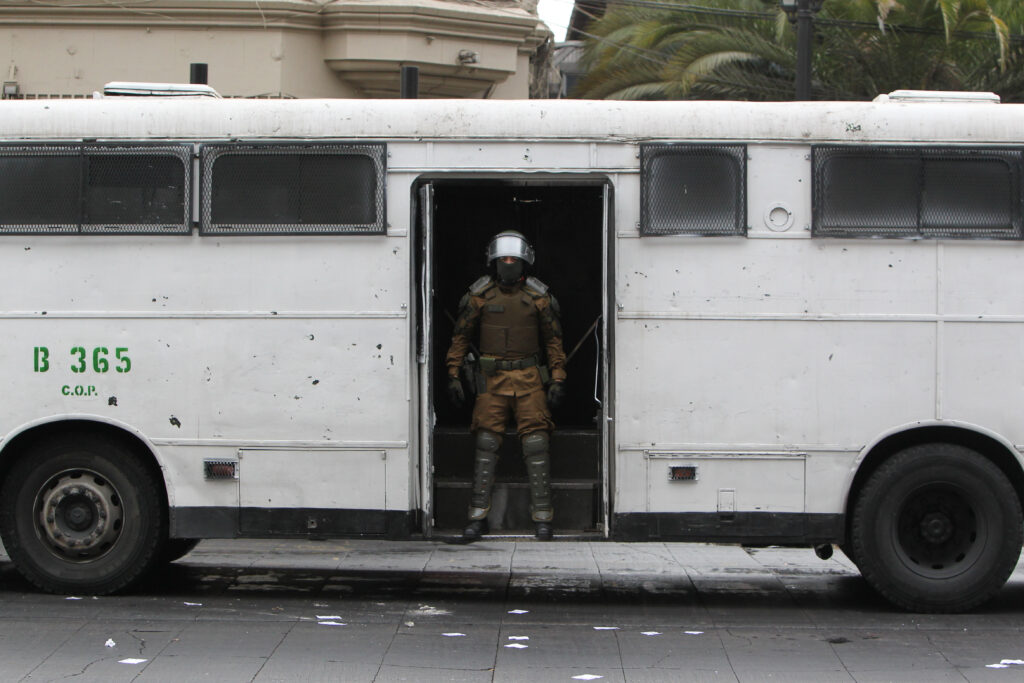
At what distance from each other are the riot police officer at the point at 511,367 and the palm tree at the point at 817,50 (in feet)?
28.6

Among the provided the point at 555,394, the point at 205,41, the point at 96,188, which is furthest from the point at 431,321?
the point at 205,41

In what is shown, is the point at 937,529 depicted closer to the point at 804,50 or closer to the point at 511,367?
the point at 511,367

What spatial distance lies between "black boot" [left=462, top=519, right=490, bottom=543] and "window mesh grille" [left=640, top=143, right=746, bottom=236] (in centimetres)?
207

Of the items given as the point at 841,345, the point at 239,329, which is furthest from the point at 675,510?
the point at 239,329

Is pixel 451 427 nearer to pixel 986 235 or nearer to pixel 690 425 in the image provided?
pixel 690 425

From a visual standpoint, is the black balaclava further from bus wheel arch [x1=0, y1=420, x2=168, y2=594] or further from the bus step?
bus wheel arch [x1=0, y1=420, x2=168, y2=594]

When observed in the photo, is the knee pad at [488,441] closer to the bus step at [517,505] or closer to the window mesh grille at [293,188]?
the bus step at [517,505]

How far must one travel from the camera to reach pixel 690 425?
8.05m

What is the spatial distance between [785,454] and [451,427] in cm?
277

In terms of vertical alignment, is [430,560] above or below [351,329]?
below

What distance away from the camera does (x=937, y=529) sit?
810 centimetres

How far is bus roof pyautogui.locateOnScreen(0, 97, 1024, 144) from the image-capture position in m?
8.04

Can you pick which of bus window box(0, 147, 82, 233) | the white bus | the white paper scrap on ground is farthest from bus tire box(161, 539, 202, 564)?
bus window box(0, 147, 82, 233)

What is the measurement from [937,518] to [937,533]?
0.09 metres
